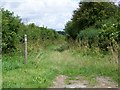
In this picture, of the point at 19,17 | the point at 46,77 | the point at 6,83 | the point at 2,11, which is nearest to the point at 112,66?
the point at 46,77

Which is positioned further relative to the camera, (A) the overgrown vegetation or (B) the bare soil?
(A) the overgrown vegetation

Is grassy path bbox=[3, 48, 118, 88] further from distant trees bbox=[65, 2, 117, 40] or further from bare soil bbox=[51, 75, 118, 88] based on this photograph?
distant trees bbox=[65, 2, 117, 40]

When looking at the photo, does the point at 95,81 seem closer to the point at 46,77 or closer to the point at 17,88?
the point at 46,77

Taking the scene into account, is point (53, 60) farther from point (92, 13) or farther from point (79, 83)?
point (92, 13)

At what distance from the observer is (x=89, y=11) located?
2620 centimetres

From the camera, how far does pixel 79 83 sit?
816 centimetres

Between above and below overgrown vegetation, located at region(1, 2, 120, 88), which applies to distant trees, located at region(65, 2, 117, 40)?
above

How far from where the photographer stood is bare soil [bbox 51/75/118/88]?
25.1ft

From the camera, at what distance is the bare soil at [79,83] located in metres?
7.64

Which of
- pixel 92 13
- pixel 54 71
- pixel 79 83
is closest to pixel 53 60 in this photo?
pixel 54 71

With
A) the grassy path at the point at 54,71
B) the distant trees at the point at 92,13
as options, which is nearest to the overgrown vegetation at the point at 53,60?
the grassy path at the point at 54,71

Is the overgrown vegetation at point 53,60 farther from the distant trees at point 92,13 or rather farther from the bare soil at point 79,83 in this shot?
the distant trees at point 92,13

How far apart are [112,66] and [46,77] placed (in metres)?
2.74

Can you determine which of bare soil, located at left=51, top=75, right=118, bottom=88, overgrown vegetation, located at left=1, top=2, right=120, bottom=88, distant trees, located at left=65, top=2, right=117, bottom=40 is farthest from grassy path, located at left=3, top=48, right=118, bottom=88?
distant trees, located at left=65, top=2, right=117, bottom=40
